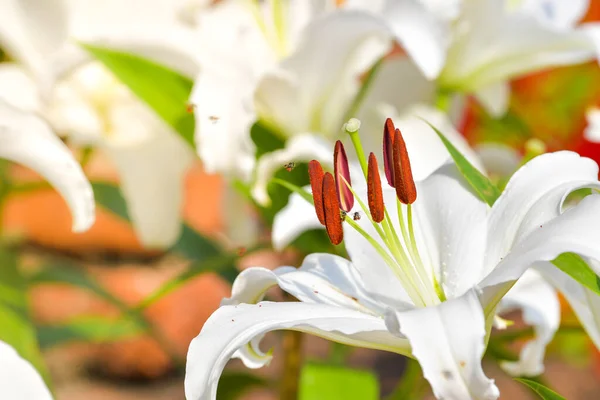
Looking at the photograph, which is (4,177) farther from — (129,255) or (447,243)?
(129,255)

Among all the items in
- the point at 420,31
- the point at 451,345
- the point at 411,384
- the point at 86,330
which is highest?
the point at 86,330

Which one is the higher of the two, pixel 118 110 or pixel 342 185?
pixel 118 110

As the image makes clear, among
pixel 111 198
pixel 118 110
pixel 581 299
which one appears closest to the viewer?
pixel 581 299

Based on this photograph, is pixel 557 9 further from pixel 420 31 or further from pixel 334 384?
pixel 334 384

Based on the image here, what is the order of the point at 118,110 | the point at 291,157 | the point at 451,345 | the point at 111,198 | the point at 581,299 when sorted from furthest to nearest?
the point at 111,198, the point at 118,110, the point at 291,157, the point at 581,299, the point at 451,345

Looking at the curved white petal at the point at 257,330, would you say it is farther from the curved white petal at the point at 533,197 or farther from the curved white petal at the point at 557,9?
the curved white petal at the point at 557,9

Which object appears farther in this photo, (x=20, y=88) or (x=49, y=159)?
(x=20, y=88)

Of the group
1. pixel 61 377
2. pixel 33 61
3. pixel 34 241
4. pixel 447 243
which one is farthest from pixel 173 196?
pixel 34 241

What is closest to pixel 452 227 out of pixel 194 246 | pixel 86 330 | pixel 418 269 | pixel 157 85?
pixel 418 269
